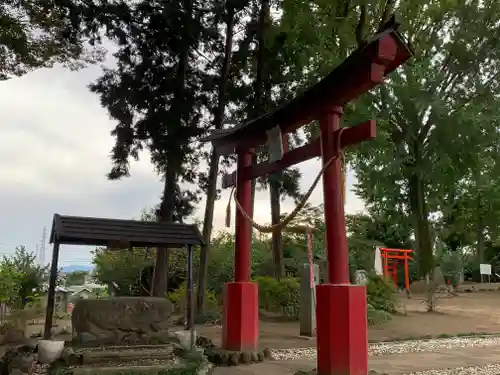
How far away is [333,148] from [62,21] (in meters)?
8.43

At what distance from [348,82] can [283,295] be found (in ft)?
27.0

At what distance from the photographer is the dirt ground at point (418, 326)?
31.5 ft

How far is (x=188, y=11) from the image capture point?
1170 cm

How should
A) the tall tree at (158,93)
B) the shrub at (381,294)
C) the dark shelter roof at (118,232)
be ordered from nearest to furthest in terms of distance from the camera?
1. the dark shelter roof at (118,232)
2. the tall tree at (158,93)
3. the shrub at (381,294)

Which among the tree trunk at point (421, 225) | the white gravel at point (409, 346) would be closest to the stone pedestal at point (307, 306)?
the white gravel at point (409, 346)

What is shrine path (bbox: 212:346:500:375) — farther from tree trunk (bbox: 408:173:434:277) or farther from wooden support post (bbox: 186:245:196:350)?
tree trunk (bbox: 408:173:434:277)

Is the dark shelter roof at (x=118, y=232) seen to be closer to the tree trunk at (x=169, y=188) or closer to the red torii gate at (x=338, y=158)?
the red torii gate at (x=338, y=158)

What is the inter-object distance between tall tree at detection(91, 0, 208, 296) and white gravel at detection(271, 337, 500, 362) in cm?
492

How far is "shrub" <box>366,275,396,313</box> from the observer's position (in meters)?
13.0

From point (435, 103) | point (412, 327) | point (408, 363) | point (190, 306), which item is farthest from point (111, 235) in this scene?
point (435, 103)

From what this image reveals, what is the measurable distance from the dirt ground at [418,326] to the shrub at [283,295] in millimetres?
467

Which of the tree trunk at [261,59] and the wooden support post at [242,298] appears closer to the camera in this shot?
the wooden support post at [242,298]

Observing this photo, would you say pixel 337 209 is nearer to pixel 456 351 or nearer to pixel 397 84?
pixel 456 351

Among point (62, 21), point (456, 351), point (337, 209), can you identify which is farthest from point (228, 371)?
point (62, 21)
